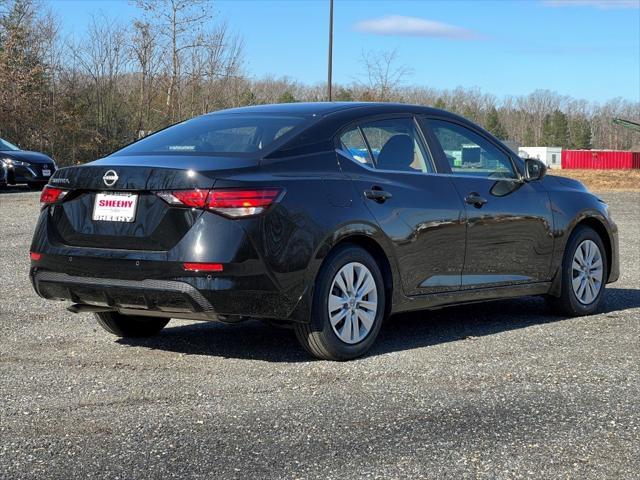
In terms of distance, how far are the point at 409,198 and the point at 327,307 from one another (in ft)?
3.36

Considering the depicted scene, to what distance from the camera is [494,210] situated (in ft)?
23.5

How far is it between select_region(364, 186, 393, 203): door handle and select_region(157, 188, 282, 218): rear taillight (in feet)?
2.85

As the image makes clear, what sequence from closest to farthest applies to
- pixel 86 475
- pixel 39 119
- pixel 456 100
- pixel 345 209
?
pixel 86 475 < pixel 345 209 < pixel 39 119 < pixel 456 100

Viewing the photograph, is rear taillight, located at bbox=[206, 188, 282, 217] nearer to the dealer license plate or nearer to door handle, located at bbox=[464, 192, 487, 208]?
the dealer license plate

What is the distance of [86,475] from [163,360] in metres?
2.27

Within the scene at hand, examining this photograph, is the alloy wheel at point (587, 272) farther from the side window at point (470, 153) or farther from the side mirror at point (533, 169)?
the side window at point (470, 153)

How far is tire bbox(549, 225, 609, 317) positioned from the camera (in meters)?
7.86

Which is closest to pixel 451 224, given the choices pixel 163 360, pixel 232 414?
pixel 163 360

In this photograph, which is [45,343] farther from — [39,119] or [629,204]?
[39,119]

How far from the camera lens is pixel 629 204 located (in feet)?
87.5

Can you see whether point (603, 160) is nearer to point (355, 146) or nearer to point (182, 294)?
point (355, 146)

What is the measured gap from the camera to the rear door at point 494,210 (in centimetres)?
700

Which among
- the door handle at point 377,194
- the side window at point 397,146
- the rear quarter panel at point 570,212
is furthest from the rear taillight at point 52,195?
the rear quarter panel at point 570,212

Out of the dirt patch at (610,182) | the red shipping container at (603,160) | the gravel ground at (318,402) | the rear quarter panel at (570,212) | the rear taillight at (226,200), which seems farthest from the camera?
the red shipping container at (603,160)
